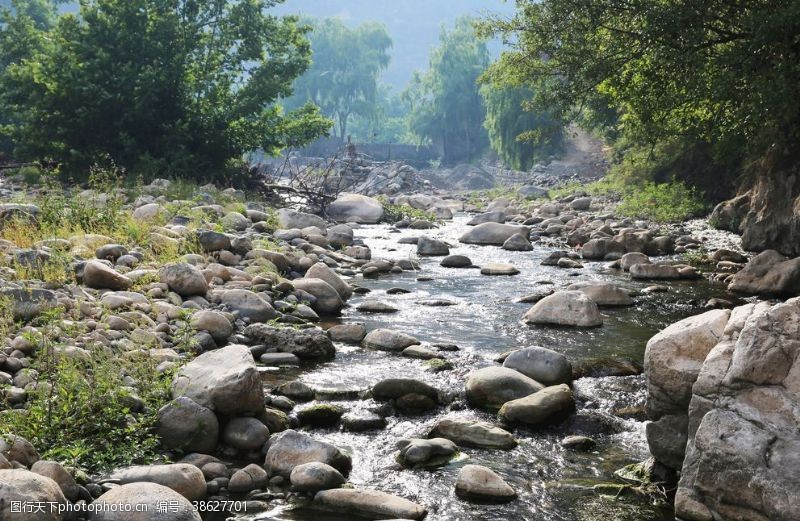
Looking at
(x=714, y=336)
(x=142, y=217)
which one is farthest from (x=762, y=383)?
(x=142, y=217)

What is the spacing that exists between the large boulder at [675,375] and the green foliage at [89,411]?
3.15 m

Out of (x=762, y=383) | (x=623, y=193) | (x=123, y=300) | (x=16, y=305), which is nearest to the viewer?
(x=762, y=383)

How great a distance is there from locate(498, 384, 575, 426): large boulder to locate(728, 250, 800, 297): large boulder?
5.97m

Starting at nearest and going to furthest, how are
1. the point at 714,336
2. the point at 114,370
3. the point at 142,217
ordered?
the point at 714,336 < the point at 114,370 < the point at 142,217

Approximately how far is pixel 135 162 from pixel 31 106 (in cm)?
302

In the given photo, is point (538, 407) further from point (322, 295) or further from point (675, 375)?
point (322, 295)

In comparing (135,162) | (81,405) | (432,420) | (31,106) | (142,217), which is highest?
(31,106)

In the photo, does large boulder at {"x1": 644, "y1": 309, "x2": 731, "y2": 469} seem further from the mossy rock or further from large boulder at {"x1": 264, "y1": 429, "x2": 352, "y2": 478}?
the mossy rock

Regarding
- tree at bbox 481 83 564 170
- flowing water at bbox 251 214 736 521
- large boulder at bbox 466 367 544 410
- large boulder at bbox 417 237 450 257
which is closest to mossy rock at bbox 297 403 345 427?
flowing water at bbox 251 214 736 521

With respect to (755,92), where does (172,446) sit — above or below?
below

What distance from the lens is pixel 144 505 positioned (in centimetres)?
392

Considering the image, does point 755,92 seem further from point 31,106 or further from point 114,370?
point 31,106

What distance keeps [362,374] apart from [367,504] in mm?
2693

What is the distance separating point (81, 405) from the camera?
4992mm
